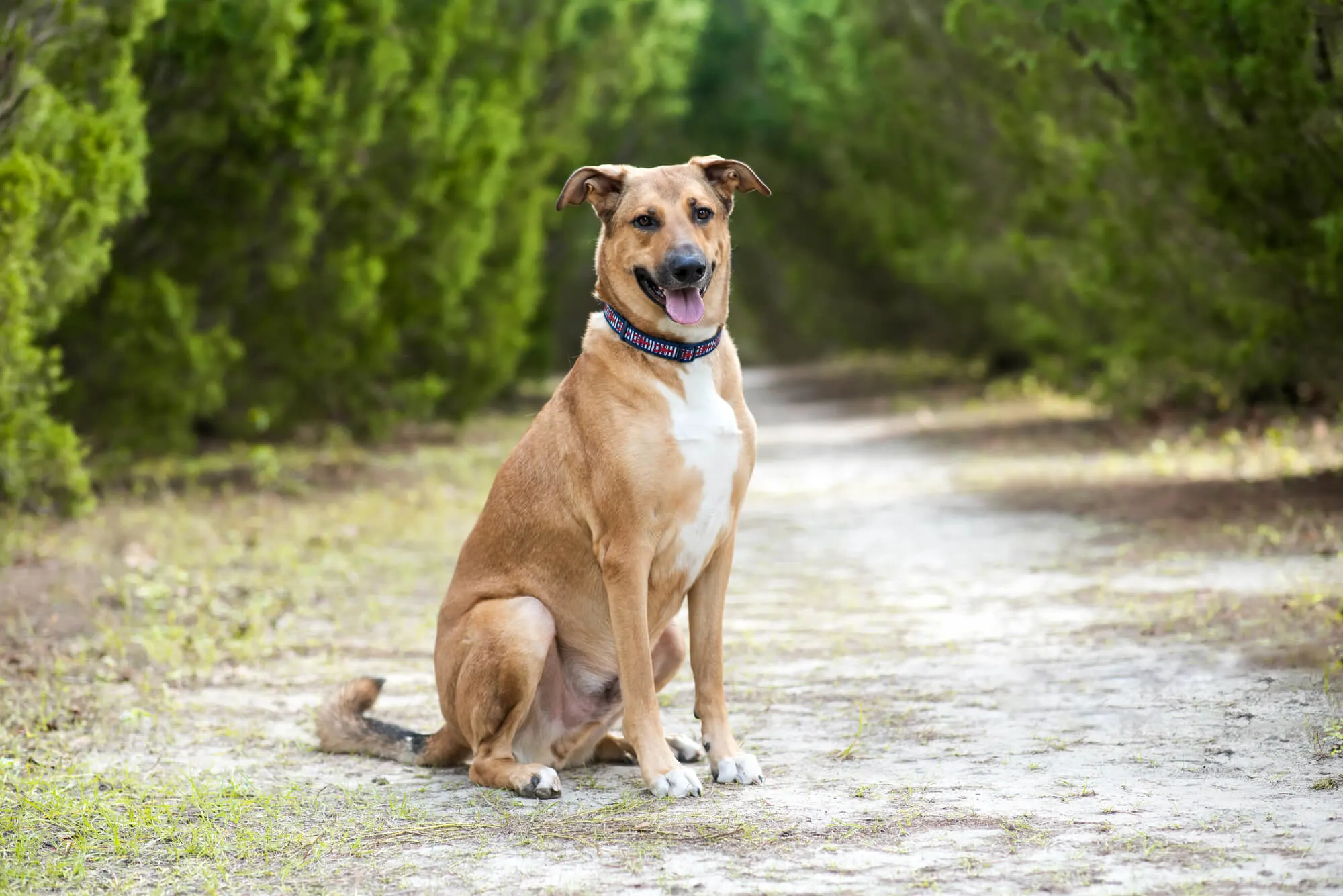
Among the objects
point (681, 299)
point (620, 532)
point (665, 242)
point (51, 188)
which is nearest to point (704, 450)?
point (620, 532)

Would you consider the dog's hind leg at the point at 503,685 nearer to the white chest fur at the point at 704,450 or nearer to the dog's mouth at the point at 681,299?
the white chest fur at the point at 704,450

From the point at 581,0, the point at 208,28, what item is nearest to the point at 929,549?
the point at 208,28


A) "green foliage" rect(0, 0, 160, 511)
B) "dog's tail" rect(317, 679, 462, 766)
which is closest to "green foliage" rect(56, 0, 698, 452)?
"green foliage" rect(0, 0, 160, 511)

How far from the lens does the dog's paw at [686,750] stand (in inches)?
224

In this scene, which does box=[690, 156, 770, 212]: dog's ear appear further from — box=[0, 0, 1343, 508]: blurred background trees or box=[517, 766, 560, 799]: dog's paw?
box=[0, 0, 1343, 508]: blurred background trees

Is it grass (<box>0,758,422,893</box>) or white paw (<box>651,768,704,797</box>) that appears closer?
grass (<box>0,758,422,893</box>)

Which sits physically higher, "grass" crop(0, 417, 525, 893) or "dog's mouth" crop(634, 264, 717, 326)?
"dog's mouth" crop(634, 264, 717, 326)

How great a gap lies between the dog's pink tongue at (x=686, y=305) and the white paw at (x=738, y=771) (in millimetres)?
1411

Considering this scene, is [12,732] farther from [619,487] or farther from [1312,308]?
[1312,308]

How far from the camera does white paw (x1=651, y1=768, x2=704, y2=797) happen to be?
16.9 feet

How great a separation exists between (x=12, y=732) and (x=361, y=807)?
1777 millimetres

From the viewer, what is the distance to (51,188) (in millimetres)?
9859

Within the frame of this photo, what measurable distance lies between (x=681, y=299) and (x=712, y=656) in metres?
1.20

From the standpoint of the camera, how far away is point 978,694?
6508 millimetres
